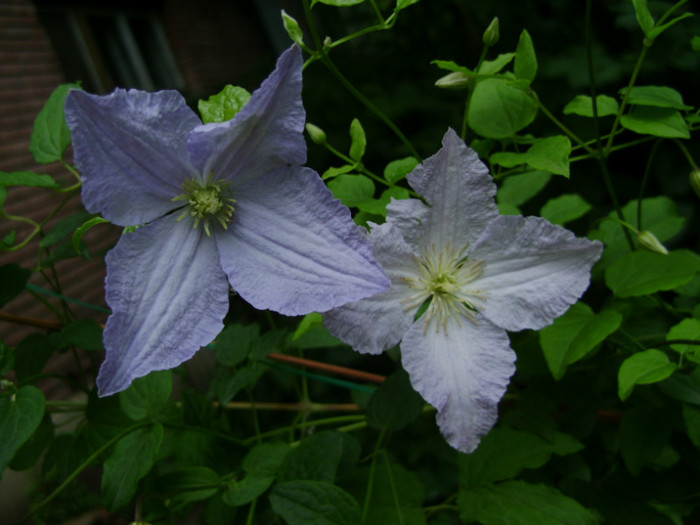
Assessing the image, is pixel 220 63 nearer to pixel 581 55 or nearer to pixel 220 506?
pixel 581 55

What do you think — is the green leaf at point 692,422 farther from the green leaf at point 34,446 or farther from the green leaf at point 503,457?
the green leaf at point 34,446

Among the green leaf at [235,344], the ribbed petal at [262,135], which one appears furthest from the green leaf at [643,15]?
the green leaf at [235,344]

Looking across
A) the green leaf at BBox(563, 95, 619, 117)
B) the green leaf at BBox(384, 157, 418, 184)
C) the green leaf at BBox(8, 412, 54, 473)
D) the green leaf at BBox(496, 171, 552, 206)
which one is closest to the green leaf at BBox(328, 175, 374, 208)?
the green leaf at BBox(384, 157, 418, 184)

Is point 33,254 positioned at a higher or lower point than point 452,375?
lower

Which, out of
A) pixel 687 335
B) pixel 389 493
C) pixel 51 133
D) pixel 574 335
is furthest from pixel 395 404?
pixel 51 133

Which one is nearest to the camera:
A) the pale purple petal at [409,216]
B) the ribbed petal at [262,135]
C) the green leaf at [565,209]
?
the ribbed petal at [262,135]

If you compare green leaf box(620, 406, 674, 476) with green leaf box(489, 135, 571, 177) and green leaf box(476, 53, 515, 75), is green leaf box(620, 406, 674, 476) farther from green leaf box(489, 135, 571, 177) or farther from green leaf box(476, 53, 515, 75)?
green leaf box(476, 53, 515, 75)

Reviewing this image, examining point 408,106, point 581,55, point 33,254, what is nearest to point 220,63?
point 33,254
